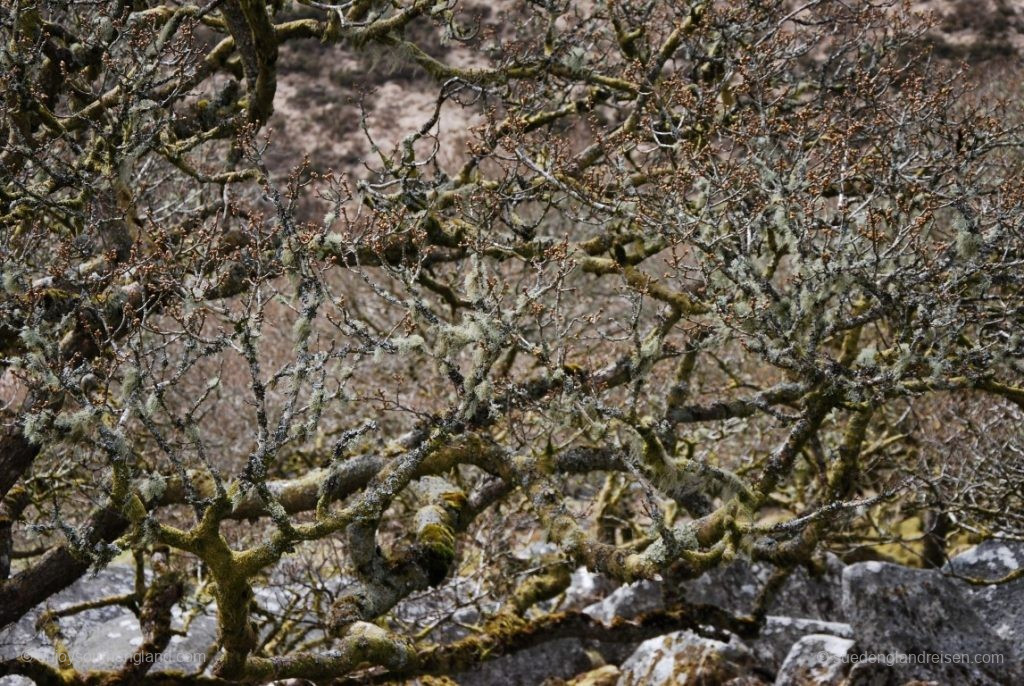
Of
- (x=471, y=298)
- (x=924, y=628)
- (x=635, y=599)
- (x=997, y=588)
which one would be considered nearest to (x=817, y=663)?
(x=924, y=628)

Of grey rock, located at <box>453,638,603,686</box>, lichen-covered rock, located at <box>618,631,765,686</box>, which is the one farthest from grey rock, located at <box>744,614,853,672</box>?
grey rock, located at <box>453,638,603,686</box>

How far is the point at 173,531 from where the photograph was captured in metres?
5.77

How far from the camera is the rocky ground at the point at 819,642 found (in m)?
9.89

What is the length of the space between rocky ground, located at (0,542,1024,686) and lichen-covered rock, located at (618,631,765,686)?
0.01m

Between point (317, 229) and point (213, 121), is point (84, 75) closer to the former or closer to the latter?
point (213, 121)

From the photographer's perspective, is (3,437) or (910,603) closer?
(3,437)

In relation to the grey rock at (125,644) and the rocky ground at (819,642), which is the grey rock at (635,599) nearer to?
the rocky ground at (819,642)

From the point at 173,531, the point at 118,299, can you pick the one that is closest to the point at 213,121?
the point at 118,299

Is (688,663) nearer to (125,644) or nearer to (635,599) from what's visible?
(635,599)

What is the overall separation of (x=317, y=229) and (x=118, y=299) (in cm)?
163

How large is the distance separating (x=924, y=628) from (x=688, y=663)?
7.93 feet

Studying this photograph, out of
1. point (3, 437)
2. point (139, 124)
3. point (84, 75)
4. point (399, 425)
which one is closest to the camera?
point (3, 437)

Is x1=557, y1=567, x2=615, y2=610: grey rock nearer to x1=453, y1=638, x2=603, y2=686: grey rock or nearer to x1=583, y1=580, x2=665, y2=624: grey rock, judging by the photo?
x1=583, y1=580, x2=665, y2=624: grey rock

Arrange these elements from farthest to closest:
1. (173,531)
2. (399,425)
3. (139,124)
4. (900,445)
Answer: (399,425), (900,445), (139,124), (173,531)
